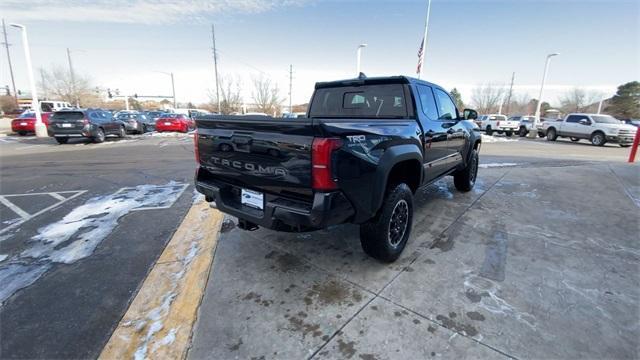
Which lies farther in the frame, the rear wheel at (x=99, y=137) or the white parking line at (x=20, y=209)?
the rear wheel at (x=99, y=137)

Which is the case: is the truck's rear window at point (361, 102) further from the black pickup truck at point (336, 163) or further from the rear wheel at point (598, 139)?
the rear wheel at point (598, 139)

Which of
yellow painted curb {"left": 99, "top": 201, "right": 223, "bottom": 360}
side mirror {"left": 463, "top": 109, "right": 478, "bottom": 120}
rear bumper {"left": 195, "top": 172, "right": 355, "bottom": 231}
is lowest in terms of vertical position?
yellow painted curb {"left": 99, "top": 201, "right": 223, "bottom": 360}

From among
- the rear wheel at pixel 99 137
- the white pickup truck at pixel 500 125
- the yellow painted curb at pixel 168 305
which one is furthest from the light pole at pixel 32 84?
the white pickup truck at pixel 500 125

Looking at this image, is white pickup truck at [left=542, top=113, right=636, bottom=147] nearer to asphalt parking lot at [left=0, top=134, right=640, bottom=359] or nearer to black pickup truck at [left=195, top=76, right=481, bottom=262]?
asphalt parking lot at [left=0, top=134, right=640, bottom=359]

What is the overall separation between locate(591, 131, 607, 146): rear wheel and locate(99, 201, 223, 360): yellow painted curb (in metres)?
21.7

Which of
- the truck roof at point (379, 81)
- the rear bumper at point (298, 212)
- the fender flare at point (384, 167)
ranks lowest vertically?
the rear bumper at point (298, 212)

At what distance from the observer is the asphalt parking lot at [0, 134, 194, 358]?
7.36 feet

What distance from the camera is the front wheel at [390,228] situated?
2.87 meters

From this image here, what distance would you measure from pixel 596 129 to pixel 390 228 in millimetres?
20786

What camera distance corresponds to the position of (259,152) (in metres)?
2.57

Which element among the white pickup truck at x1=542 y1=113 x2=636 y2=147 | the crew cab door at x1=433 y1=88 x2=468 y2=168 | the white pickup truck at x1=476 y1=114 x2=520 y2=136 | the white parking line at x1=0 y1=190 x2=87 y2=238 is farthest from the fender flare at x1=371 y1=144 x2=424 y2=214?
the white pickup truck at x1=476 y1=114 x2=520 y2=136

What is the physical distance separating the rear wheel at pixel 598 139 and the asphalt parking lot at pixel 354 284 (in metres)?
16.3

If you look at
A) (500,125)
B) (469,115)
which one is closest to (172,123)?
(469,115)

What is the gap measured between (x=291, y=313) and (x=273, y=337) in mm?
275
